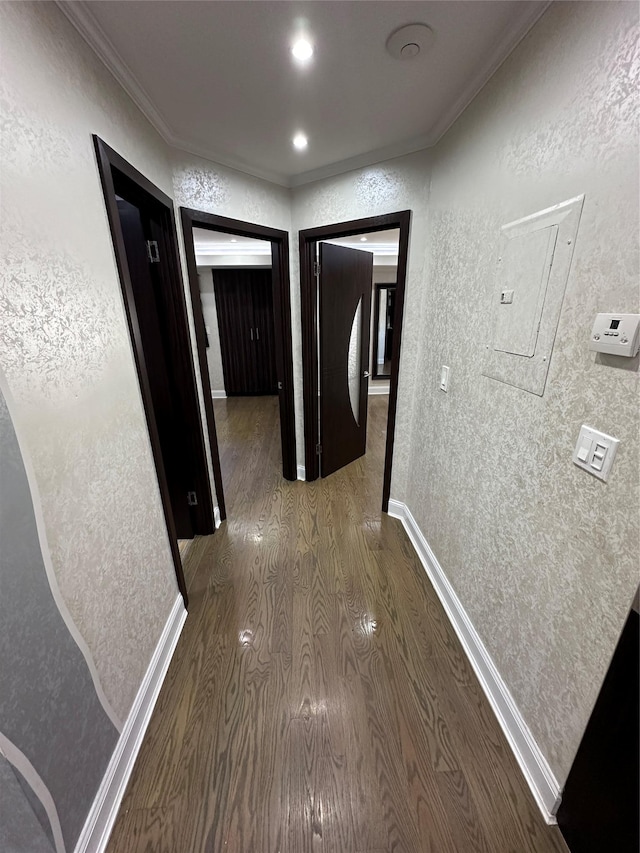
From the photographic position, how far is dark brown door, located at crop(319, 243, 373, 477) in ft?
8.44

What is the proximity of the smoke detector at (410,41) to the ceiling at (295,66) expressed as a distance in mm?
20

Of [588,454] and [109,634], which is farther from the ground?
[588,454]

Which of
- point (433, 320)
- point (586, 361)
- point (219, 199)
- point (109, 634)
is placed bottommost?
point (109, 634)

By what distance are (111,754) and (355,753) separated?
0.81 meters

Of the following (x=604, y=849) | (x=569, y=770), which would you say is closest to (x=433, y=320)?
(x=569, y=770)

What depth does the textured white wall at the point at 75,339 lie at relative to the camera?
0.77 meters

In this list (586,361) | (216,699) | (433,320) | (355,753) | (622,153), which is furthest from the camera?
(433,320)

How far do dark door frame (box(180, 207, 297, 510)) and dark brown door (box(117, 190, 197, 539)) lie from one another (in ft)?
0.57

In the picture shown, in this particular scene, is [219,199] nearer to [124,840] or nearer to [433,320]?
[433,320]

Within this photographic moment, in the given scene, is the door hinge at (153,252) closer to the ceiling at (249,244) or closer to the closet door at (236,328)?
the ceiling at (249,244)

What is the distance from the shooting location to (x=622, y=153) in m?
0.76

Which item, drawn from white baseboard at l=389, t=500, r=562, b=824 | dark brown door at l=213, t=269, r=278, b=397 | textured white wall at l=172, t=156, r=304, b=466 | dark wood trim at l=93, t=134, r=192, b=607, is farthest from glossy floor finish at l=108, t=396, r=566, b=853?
dark brown door at l=213, t=269, r=278, b=397

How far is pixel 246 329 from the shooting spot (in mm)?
5598

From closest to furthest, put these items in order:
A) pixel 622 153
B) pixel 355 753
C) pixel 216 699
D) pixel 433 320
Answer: pixel 622 153 < pixel 355 753 < pixel 216 699 < pixel 433 320
